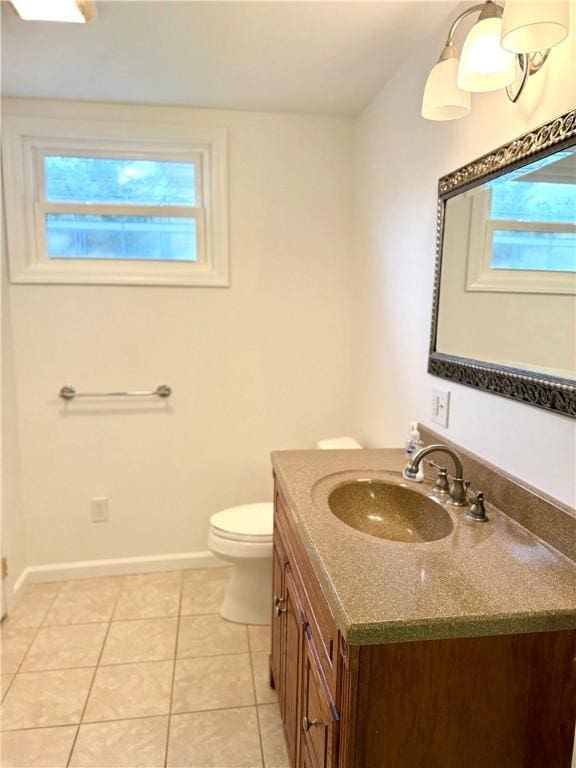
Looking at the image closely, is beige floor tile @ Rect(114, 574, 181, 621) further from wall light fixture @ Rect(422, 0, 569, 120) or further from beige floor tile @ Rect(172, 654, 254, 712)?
wall light fixture @ Rect(422, 0, 569, 120)

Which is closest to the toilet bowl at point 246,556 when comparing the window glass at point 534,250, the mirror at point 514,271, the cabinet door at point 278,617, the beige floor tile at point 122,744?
the cabinet door at point 278,617

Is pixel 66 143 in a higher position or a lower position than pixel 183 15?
lower

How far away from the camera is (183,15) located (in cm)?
165

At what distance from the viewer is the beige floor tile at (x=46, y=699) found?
1.78 metres

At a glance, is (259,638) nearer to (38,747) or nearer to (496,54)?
(38,747)

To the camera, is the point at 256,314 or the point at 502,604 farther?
the point at 256,314

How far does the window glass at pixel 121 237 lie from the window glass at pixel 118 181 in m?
0.09

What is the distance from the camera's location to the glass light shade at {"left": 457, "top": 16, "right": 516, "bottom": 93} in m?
1.15

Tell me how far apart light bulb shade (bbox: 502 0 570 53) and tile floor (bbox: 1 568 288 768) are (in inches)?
80.2

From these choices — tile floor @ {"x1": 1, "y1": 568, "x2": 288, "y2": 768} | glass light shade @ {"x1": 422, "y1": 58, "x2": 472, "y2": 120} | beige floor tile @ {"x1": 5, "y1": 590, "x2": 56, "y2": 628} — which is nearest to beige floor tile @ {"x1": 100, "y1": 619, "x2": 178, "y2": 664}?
tile floor @ {"x1": 1, "y1": 568, "x2": 288, "y2": 768}

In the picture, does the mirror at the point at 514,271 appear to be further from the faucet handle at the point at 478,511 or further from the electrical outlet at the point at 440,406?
the faucet handle at the point at 478,511

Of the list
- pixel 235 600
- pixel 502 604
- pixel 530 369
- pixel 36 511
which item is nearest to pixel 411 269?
pixel 530 369

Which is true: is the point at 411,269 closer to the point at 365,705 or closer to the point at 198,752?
the point at 365,705

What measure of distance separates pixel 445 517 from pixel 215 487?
5.44 feet
